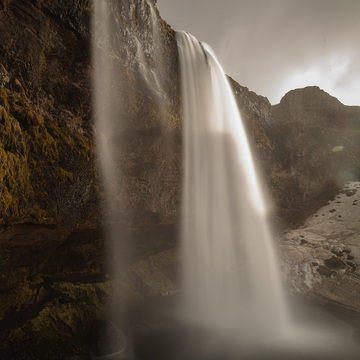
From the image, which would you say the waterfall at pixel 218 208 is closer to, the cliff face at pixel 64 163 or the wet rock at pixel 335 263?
the cliff face at pixel 64 163

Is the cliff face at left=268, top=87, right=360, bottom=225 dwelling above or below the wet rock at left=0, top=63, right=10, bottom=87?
above

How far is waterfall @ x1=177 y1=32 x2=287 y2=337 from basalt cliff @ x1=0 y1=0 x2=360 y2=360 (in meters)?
1.62

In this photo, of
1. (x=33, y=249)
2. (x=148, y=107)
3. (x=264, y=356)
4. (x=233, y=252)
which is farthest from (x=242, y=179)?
(x=33, y=249)

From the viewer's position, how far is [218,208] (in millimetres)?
21703

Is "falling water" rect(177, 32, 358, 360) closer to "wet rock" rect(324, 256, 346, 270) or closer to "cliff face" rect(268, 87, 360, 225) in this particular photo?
"wet rock" rect(324, 256, 346, 270)

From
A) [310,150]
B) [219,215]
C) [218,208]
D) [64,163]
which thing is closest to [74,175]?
[64,163]

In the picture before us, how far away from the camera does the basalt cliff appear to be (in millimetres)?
9695

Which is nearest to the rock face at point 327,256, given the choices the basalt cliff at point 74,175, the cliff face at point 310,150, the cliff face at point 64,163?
the basalt cliff at point 74,175

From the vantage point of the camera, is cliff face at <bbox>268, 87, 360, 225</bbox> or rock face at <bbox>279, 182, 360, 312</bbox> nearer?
rock face at <bbox>279, 182, 360, 312</bbox>

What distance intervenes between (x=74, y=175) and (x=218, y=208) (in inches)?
553

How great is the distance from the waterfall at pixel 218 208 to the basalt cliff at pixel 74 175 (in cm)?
162

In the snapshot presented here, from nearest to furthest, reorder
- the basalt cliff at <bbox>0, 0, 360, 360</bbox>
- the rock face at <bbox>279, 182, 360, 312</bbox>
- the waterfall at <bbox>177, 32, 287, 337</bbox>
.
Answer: the basalt cliff at <bbox>0, 0, 360, 360</bbox> < the rock face at <bbox>279, 182, 360, 312</bbox> < the waterfall at <bbox>177, 32, 287, 337</bbox>

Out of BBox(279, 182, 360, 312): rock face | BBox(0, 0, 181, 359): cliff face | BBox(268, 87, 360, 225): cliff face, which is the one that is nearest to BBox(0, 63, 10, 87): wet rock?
BBox(0, 0, 181, 359): cliff face

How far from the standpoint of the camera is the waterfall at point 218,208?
19.0 meters
